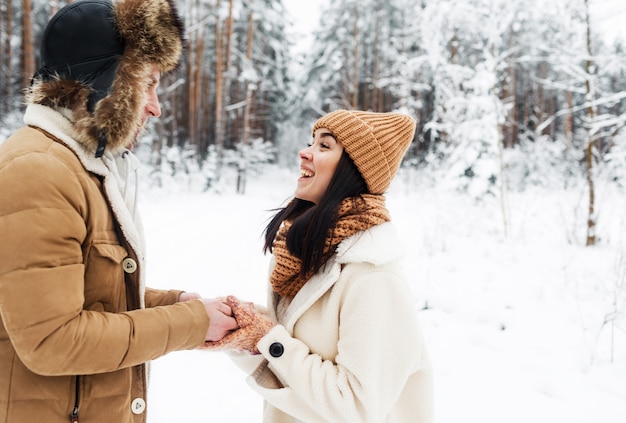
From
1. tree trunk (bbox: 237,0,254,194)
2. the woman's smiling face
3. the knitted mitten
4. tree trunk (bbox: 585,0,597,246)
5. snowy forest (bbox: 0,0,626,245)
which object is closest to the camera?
the knitted mitten

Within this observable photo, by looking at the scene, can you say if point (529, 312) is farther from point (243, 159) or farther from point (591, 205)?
point (243, 159)

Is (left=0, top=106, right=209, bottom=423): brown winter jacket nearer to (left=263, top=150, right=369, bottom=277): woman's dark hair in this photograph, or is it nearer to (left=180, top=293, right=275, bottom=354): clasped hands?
(left=180, top=293, right=275, bottom=354): clasped hands

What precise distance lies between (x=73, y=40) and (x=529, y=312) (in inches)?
224

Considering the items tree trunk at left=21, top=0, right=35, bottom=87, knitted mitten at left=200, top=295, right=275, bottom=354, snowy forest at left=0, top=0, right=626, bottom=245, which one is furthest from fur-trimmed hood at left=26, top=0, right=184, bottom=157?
tree trunk at left=21, top=0, right=35, bottom=87

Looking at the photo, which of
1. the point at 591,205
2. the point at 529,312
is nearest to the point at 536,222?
the point at 591,205

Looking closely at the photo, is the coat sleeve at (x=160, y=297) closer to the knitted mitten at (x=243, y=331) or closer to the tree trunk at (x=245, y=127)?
the knitted mitten at (x=243, y=331)

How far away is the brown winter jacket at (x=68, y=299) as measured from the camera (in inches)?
41.7

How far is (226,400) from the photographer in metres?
3.38

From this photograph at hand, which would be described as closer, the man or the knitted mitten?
the man

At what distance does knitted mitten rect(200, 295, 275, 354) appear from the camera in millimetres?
1530

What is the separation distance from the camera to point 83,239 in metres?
1.20

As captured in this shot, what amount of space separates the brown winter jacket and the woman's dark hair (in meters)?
0.53

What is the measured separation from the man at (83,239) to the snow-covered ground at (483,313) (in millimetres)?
2158

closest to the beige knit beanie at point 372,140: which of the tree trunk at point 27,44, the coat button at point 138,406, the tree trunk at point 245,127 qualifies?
the coat button at point 138,406
